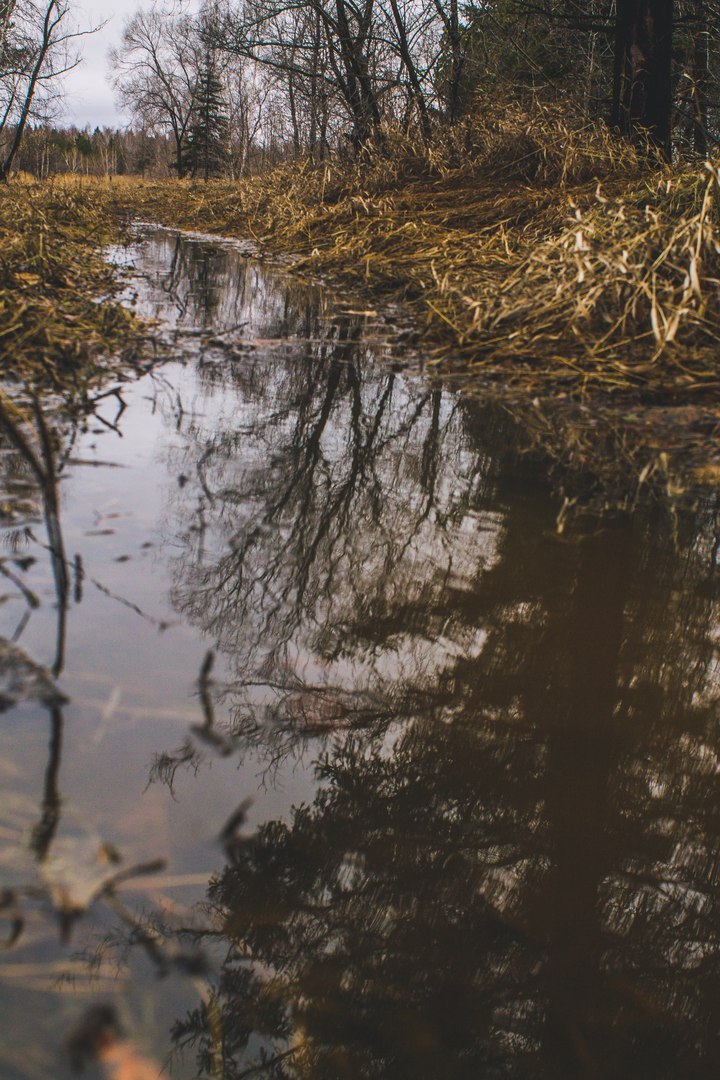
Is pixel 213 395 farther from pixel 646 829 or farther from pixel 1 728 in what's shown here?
pixel 646 829

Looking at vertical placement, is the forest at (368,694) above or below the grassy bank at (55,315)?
below

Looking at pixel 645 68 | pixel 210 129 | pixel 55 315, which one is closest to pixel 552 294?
pixel 55 315

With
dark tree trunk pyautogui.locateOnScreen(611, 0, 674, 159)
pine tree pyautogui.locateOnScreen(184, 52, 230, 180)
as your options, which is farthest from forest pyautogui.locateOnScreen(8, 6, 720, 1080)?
pine tree pyautogui.locateOnScreen(184, 52, 230, 180)

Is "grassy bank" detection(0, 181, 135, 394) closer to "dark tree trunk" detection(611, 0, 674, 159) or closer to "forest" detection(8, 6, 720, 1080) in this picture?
"forest" detection(8, 6, 720, 1080)

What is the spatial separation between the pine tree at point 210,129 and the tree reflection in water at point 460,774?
36267 millimetres

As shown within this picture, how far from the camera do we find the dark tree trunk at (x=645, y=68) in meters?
5.39

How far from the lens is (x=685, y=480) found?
191 centimetres

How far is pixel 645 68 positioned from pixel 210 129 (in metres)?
34.4

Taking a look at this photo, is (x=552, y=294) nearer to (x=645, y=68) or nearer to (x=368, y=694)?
(x=368, y=694)

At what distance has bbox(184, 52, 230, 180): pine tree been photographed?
113 ft

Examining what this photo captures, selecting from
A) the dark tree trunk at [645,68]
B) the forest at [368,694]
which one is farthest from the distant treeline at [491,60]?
the forest at [368,694]

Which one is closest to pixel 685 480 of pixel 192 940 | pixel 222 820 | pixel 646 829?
pixel 646 829

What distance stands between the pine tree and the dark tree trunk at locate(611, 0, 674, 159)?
1247 inches

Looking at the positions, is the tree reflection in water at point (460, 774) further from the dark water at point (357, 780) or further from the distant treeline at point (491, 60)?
the distant treeline at point (491, 60)
